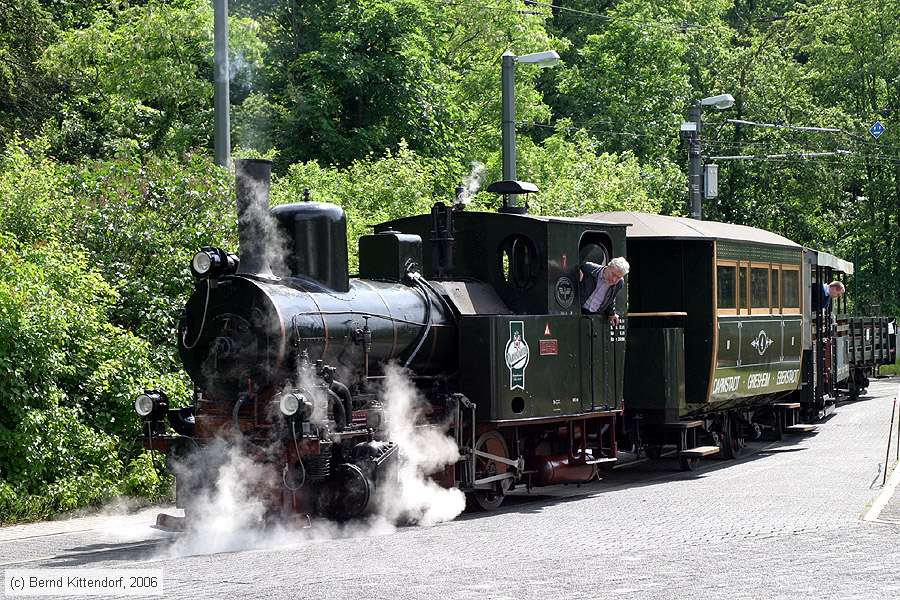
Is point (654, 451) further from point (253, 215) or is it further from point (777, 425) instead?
point (253, 215)

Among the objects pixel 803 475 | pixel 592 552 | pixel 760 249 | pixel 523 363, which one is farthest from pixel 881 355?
pixel 592 552

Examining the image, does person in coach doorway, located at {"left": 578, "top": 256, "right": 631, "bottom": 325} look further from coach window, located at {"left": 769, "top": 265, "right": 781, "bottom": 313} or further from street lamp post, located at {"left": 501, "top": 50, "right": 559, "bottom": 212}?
street lamp post, located at {"left": 501, "top": 50, "right": 559, "bottom": 212}

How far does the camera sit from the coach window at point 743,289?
56.6 ft

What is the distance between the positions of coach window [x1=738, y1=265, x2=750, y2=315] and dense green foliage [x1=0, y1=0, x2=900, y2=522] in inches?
202

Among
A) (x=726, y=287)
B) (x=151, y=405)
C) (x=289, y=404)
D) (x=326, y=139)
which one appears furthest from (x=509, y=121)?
(x=326, y=139)

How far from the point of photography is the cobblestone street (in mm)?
8258

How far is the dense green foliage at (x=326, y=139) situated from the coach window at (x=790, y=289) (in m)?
6.09

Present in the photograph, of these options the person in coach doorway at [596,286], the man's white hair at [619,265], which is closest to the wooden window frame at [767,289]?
the person in coach doorway at [596,286]

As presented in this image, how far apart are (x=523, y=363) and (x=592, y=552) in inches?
147

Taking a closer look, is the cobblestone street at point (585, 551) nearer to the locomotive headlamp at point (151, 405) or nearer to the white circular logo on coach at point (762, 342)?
the locomotive headlamp at point (151, 405)

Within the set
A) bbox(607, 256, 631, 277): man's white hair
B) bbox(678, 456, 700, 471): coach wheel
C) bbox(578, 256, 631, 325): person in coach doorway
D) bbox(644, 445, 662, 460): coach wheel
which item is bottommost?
bbox(678, 456, 700, 471): coach wheel

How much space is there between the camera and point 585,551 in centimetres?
980

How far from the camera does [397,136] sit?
31.8 m

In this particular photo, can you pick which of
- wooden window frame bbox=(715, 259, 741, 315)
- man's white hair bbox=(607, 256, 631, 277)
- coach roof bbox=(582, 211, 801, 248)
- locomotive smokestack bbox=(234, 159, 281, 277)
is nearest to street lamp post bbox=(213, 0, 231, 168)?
locomotive smokestack bbox=(234, 159, 281, 277)
